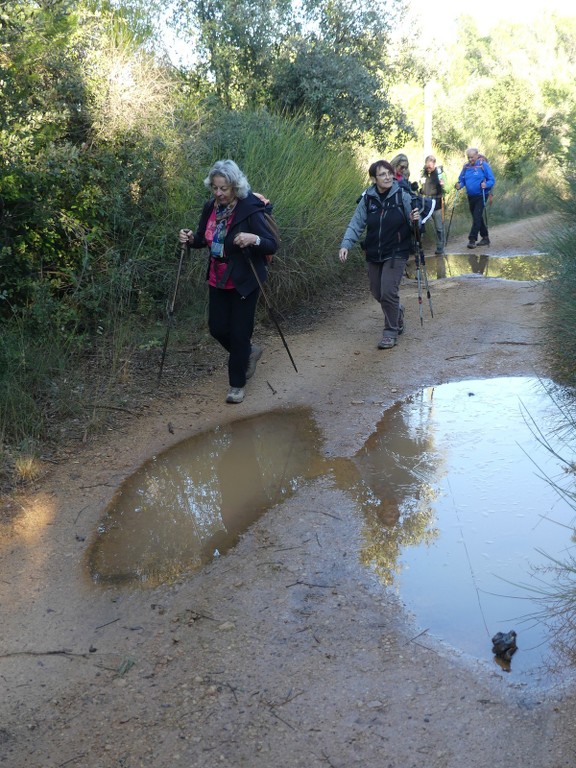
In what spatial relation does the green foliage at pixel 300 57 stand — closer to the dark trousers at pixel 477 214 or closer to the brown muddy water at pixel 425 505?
the dark trousers at pixel 477 214

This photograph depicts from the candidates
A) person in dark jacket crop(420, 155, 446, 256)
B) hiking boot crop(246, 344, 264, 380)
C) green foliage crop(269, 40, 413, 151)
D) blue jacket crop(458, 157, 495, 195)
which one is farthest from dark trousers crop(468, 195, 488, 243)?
hiking boot crop(246, 344, 264, 380)

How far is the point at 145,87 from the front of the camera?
9336mm

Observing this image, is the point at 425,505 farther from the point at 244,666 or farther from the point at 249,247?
the point at 249,247

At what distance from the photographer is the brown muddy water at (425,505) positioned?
4.09 meters

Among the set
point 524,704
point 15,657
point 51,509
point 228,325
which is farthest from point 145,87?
point 524,704

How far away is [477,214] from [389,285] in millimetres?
8716

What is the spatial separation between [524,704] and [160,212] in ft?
24.6

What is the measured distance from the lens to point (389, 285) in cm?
920

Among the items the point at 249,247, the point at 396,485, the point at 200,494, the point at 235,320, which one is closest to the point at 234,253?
the point at 249,247

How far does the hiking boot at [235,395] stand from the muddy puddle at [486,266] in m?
6.77

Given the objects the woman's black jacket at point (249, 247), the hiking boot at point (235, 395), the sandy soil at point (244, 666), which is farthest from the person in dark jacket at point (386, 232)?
the sandy soil at point (244, 666)

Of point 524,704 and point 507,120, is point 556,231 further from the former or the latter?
point 507,120

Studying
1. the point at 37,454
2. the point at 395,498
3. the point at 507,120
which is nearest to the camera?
the point at 395,498

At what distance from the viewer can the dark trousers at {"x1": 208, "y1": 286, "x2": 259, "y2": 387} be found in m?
7.57
